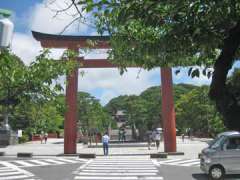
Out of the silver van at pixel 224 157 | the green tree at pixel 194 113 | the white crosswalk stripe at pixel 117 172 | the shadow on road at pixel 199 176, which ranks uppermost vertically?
the green tree at pixel 194 113

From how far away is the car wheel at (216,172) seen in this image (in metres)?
18.1

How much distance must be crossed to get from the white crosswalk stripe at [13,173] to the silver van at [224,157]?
6.88 meters

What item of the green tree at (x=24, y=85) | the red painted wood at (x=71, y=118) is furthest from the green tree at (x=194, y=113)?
the green tree at (x=24, y=85)

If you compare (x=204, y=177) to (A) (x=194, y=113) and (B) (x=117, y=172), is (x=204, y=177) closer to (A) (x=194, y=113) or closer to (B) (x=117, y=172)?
(B) (x=117, y=172)

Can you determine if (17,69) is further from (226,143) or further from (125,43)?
(226,143)

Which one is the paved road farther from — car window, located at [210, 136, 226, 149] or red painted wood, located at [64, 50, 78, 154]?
red painted wood, located at [64, 50, 78, 154]

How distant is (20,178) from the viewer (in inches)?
773

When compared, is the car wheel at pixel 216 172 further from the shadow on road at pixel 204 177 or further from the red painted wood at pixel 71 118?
the red painted wood at pixel 71 118

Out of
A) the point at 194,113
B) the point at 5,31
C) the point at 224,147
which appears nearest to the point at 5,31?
the point at 5,31

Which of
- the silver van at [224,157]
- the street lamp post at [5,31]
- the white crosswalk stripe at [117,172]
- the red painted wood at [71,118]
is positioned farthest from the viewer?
the red painted wood at [71,118]

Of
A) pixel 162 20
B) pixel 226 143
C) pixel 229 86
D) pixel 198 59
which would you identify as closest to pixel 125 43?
pixel 198 59

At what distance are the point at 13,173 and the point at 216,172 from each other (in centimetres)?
877

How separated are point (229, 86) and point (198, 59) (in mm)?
1231

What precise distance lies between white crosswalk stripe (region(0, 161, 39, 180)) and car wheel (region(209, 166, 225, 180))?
22.4 feet
